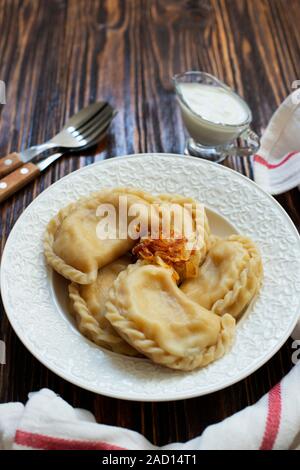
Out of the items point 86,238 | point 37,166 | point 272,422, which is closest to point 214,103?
point 37,166

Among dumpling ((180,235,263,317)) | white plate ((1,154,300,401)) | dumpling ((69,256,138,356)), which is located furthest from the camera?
dumpling ((180,235,263,317))

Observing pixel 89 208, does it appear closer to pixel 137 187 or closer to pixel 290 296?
pixel 137 187

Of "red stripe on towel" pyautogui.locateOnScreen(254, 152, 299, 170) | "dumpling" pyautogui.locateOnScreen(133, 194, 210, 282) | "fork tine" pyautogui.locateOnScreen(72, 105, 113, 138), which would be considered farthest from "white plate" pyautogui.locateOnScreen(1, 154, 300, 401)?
"fork tine" pyautogui.locateOnScreen(72, 105, 113, 138)

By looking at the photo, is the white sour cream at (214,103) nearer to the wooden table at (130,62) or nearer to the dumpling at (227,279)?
the wooden table at (130,62)

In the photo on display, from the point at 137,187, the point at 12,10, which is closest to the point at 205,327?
the point at 137,187

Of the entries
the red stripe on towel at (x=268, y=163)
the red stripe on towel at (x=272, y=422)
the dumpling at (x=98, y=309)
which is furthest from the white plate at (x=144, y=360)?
the red stripe on towel at (x=268, y=163)

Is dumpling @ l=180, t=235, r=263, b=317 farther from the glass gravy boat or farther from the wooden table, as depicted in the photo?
the glass gravy boat
